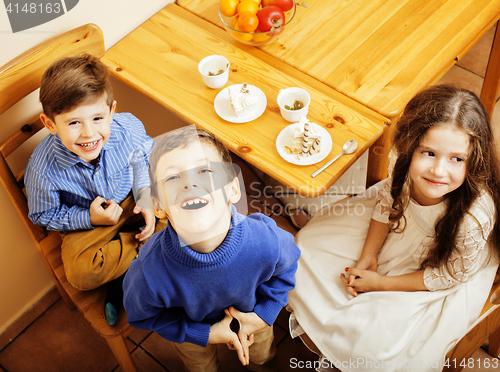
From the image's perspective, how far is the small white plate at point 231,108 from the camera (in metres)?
1.30

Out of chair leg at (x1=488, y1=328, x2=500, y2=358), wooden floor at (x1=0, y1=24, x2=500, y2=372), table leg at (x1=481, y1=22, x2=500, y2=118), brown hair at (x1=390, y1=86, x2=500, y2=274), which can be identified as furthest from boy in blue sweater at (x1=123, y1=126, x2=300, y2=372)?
table leg at (x1=481, y1=22, x2=500, y2=118)

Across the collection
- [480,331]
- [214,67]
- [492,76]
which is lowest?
[480,331]

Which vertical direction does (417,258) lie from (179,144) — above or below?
below

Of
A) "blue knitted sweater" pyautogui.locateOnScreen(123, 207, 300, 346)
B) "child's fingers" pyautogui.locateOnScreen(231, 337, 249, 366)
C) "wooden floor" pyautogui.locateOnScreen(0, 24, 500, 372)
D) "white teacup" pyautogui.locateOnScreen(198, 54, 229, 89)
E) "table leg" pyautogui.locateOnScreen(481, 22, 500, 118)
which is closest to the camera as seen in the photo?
"blue knitted sweater" pyautogui.locateOnScreen(123, 207, 300, 346)

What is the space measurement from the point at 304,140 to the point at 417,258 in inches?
18.4

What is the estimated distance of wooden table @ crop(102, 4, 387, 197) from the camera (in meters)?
1.22

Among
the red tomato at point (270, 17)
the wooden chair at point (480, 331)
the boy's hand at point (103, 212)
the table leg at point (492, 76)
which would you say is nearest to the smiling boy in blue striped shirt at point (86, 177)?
the boy's hand at point (103, 212)

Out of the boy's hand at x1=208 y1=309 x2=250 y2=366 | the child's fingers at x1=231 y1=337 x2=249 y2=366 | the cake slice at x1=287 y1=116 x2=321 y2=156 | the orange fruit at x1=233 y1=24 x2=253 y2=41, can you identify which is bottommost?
the child's fingers at x1=231 y1=337 x2=249 y2=366

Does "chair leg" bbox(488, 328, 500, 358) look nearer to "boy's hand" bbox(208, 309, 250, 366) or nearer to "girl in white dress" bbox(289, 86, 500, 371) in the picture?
"girl in white dress" bbox(289, 86, 500, 371)

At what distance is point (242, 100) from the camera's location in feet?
4.19

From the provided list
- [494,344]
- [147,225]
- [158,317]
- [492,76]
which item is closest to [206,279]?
[158,317]

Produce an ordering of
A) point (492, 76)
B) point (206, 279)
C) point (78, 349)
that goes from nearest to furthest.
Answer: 1. point (206, 279)
2. point (78, 349)
3. point (492, 76)

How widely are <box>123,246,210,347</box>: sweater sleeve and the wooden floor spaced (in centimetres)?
61

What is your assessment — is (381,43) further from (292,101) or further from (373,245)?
(373,245)
